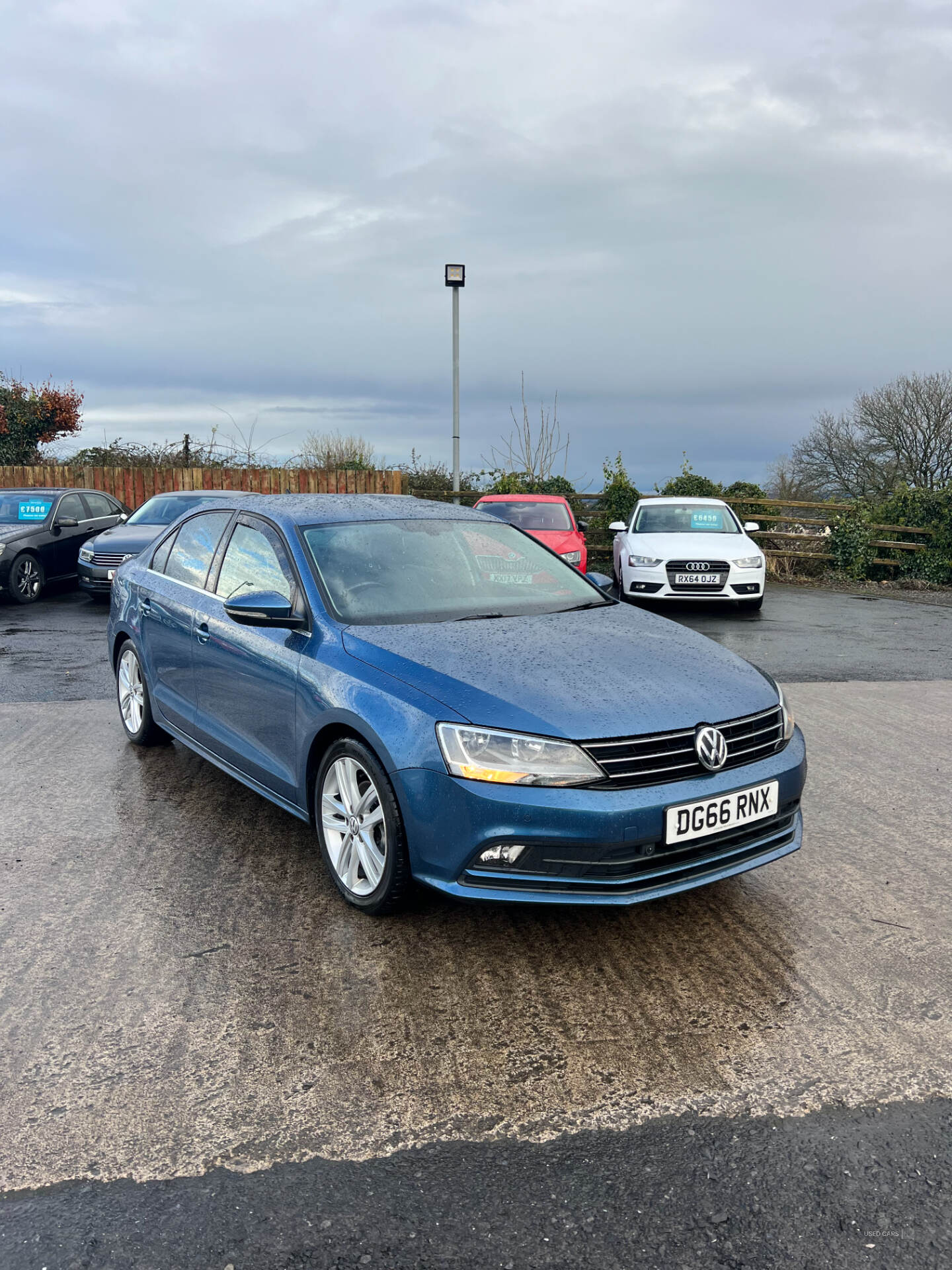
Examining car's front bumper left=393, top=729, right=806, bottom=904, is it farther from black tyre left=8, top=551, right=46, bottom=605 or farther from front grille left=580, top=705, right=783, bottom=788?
black tyre left=8, top=551, right=46, bottom=605

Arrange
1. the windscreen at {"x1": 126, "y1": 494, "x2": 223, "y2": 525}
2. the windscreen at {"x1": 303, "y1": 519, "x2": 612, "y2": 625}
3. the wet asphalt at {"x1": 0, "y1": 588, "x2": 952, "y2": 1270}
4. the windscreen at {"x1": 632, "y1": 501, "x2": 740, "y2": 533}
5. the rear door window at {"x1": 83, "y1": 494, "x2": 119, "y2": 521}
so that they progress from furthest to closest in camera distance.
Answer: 1. the rear door window at {"x1": 83, "y1": 494, "x2": 119, "y2": 521}
2. the windscreen at {"x1": 632, "y1": 501, "x2": 740, "y2": 533}
3. the windscreen at {"x1": 126, "y1": 494, "x2": 223, "y2": 525}
4. the windscreen at {"x1": 303, "y1": 519, "x2": 612, "y2": 625}
5. the wet asphalt at {"x1": 0, "y1": 588, "x2": 952, "y2": 1270}

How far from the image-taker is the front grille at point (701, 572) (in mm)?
13203

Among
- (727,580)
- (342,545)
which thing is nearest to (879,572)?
(727,580)

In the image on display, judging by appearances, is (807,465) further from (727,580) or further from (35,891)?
(35,891)

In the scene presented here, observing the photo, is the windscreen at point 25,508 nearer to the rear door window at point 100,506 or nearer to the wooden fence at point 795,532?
the rear door window at point 100,506

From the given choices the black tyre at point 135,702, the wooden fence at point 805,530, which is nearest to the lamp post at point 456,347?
the wooden fence at point 805,530

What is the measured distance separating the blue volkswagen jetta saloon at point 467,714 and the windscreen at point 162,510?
9693mm

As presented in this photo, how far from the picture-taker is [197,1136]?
8.31 feet

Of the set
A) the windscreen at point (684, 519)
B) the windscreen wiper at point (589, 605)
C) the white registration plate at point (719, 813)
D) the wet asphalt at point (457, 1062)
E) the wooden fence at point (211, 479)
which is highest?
the wooden fence at point (211, 479)

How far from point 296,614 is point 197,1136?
6.85ft

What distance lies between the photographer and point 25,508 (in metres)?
15.2

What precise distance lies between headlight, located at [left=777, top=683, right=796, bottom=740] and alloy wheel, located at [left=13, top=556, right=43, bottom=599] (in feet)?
41.8

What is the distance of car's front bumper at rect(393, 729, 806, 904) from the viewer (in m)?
3.15

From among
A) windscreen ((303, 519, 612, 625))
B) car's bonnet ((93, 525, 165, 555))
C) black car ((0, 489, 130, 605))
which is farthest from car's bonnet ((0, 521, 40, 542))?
windscreen ((303, 519, 612, 625))
